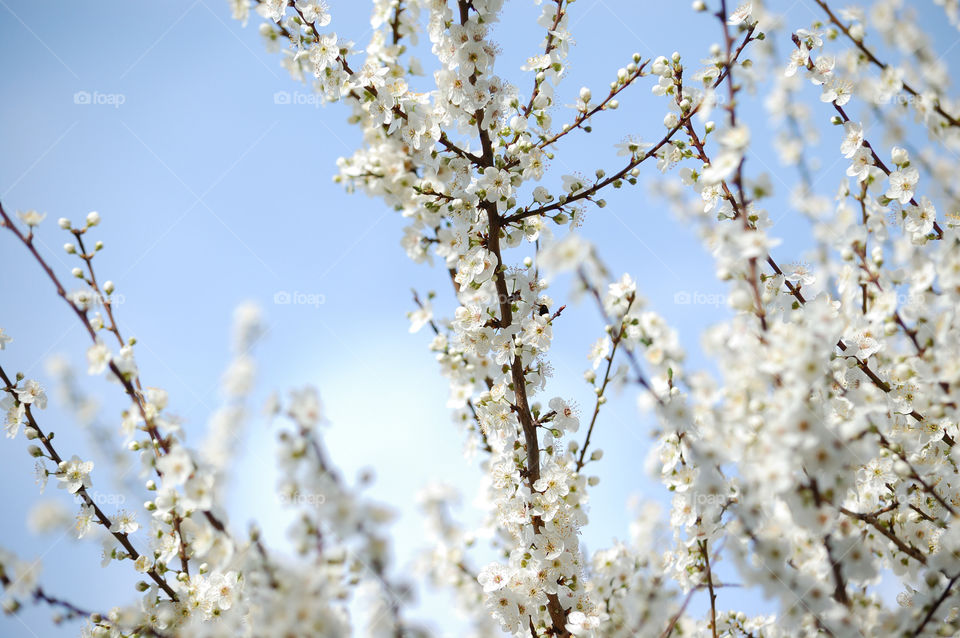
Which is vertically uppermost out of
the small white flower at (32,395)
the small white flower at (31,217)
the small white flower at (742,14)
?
the small white flower at (742,14)

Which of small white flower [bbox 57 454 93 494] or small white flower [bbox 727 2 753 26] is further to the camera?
small white flower [bbox 727 2 753 26]

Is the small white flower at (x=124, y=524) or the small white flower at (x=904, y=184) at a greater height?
the small white flower at (x=904, y=184)

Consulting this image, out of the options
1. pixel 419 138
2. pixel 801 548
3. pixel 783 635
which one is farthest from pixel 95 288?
pixel 801 548

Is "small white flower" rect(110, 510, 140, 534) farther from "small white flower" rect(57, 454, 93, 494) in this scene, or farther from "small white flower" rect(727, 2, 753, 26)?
"small white flower" rect(727, 2, 753, 26)

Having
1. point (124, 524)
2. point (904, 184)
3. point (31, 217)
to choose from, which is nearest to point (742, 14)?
point (904, 184)

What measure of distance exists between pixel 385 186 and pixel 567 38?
1.32 metres

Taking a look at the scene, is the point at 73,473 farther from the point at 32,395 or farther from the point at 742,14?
the point at 742,14

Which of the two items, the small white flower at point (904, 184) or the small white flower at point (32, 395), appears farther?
the small white flower at point (904, 184)

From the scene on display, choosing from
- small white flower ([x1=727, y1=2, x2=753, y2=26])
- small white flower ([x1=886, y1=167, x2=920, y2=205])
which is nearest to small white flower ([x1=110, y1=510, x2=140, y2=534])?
small white flower ([x1=727, y1=2, x2=753, y2=26])

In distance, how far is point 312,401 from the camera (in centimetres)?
167

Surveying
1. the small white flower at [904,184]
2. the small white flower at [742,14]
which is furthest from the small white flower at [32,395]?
the small white flower at [904,184]

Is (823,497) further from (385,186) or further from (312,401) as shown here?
(385,186)

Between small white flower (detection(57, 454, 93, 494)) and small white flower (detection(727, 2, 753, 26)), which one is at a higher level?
small white flower (detection(727, 2, 753, 26))

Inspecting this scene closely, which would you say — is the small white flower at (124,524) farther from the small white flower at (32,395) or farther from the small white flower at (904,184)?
the small white flower at (904,184)
